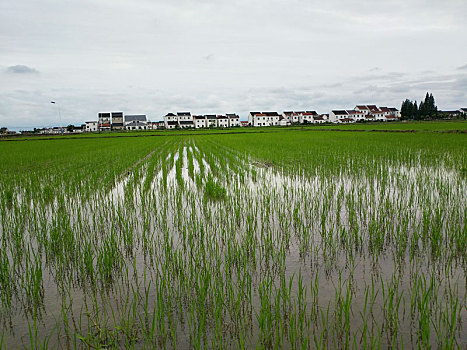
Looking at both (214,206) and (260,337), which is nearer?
(260,337)

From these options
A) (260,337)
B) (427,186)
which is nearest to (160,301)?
(260,337)

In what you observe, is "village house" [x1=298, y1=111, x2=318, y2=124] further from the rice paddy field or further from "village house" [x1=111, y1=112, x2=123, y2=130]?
the rice paddy field

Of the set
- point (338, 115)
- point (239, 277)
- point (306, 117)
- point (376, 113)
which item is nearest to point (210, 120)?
point (306, 117)

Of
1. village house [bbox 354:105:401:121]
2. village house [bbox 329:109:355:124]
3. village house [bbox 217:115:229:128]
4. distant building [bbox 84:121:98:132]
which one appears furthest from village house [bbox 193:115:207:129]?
village house [bbox 354:105:401:121]

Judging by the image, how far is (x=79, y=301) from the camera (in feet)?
9.89

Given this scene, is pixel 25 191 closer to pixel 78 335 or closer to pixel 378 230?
pixel 78 335

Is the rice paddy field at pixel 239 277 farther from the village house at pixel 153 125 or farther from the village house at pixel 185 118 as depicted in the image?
the village house at pixel 185 118

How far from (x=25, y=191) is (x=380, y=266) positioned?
8.23 metres

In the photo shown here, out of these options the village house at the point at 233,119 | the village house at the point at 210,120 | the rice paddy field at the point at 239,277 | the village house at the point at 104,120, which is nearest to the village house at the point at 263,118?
the village house at the point at 233,119

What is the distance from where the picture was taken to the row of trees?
7588 centimetres

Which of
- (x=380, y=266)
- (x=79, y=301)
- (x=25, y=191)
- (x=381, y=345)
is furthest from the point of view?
(x=25, y=191)

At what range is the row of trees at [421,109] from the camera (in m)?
75.9

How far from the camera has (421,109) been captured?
78.3m

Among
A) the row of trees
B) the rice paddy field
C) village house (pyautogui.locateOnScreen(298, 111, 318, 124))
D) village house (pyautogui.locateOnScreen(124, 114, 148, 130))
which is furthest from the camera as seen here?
village house (pyautogui.locateOnScreen(298, 111, 318, 124))
